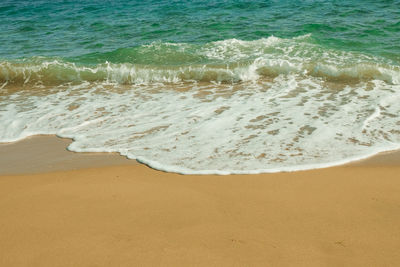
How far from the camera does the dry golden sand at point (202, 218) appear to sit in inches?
89.8

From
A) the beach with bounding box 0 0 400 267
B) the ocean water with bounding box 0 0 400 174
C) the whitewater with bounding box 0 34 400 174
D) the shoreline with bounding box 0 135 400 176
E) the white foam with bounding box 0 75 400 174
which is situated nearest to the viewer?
the beach with bounding box 0 0 400 267

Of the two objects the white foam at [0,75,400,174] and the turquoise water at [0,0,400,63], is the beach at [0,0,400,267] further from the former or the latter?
the turquoise water at [0,0,400,63]

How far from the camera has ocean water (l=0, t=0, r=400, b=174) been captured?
416 cm

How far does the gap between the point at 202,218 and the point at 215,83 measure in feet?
16.0

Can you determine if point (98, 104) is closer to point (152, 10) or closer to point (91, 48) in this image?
point (91, 48)

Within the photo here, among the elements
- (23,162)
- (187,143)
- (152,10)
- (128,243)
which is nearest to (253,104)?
(187,143)

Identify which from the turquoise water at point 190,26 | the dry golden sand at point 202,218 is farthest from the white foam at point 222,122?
the turquoise water at point 190,26

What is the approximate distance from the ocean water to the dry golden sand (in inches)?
14.2

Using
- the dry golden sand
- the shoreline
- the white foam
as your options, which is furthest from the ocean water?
the dry golden sand

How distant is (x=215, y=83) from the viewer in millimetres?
7348

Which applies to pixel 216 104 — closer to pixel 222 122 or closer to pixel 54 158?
pixel 222 122

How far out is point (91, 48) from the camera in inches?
410

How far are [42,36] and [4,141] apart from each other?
27.3ft

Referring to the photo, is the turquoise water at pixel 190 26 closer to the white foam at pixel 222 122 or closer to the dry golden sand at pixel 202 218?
the white foam at pixel 222 122
